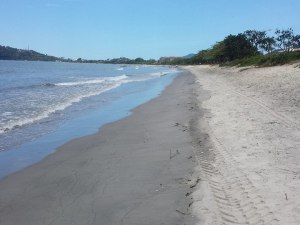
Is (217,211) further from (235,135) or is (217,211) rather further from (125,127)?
(125,127)

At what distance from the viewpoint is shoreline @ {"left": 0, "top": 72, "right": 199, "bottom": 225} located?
5.38 metres

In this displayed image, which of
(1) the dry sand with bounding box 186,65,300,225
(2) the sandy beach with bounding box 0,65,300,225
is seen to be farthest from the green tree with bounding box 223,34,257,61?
(2) the sandy beach with bounding box 0,65,300,225

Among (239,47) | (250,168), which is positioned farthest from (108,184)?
(239,47)

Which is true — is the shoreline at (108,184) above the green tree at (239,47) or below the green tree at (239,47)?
below

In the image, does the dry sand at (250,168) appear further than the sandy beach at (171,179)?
No

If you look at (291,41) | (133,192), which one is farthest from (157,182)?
(291,41)

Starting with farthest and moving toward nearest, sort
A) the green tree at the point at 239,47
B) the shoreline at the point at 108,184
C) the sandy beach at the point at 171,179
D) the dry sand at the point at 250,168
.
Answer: the green tree at the point at 239,47
the shoreline at the point at 108,184
the sandy beach at the point at 171,179
the dry sand at the point at 250,168

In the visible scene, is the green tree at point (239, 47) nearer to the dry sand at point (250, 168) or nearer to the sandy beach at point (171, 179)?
the dry sand at point (250, 168)

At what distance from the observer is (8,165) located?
27.9 ft

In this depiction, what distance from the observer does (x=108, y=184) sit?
6680mm

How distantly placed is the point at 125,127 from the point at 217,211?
7.68 metres

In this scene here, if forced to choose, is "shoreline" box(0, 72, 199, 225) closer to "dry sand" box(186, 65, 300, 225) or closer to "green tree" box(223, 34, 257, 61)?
"dry sand" box(186, 65, 300, 225)

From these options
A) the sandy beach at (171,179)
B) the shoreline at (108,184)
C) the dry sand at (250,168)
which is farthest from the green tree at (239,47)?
the shoreline at (108,184)

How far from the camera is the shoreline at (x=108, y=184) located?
538 cm
